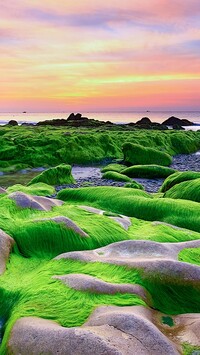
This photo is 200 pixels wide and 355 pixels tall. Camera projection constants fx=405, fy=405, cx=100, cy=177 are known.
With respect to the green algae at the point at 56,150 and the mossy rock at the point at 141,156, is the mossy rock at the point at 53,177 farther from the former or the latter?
the mossy rock at the point at 141,156

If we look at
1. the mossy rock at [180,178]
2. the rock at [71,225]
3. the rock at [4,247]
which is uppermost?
the rock at [71,225]

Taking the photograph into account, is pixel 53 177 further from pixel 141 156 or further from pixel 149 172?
pixel 141 156

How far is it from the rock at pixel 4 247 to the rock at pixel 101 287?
1140 mm

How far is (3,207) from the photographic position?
22.6 feet

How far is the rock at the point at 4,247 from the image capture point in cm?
510

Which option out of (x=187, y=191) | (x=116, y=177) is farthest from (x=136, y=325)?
(x=116, y=177)

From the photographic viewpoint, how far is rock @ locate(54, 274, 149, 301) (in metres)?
4.12

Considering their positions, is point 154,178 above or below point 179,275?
below

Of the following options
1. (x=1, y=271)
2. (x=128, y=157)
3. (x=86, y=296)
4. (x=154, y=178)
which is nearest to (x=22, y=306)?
(x=86, y=296)

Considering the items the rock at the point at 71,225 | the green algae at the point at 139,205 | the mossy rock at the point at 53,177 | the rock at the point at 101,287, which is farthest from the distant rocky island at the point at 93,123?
the rock at the point at 101,287

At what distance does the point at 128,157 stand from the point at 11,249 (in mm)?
18867

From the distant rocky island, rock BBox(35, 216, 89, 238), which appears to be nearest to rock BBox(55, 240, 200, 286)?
rock BBox(35, 216, 89, 238)

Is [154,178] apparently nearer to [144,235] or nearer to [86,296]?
[144,235]

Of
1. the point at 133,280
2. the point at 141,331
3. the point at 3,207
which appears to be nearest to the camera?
the point at 141,331
